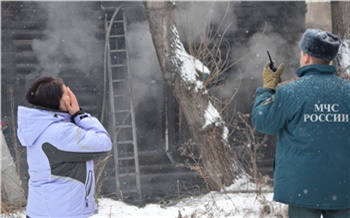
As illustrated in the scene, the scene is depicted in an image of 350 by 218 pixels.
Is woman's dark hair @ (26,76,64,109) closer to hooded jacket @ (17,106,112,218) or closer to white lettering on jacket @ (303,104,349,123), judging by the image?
hooded jacket @ (17,106,112,218)

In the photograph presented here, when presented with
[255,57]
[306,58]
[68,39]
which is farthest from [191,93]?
[306,58]

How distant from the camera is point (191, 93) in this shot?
732 cm

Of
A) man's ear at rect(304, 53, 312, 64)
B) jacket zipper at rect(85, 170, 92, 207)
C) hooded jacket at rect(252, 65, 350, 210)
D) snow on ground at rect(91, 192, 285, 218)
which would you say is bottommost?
snow on ground at rect(91, 192, 285, 218)

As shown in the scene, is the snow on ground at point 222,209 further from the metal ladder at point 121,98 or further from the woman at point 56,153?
the metal ladder at point 121,98

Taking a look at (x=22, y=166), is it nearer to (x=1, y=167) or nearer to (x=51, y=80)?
(x=1, y=167)

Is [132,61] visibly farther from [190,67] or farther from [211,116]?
[211,116]

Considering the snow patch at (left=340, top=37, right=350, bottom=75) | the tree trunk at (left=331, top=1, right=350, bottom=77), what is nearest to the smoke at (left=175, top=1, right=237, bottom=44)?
the tree trunk at (left=331, top=1, right=350, bottom=77)

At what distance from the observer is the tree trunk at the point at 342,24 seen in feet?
21.7

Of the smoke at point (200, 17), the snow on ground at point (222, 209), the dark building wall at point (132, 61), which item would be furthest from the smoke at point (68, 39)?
the snow on ground at point (222, 209)

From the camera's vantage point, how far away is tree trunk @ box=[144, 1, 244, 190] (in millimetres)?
7281

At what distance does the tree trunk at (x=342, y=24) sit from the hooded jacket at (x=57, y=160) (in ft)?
13.2

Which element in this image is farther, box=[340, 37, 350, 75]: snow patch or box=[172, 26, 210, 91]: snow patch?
box=[172, 26, 210, 91]: snow patch

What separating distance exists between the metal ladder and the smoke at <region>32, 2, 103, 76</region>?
24cm

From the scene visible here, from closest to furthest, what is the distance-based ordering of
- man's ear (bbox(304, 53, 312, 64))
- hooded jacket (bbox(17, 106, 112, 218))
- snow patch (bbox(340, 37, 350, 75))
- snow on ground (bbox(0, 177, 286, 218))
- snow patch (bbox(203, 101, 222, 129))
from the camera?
man's ear (bbox(304, 53, 312, 64))
hooded jacket (bbox(17, 106, 112, 218))
snow on ground (bbox(0, 177, 286, 218))
snow patch (bbox(340, 37, 350, 75))
snow patch (bbox(203, 101, 222, 129))
